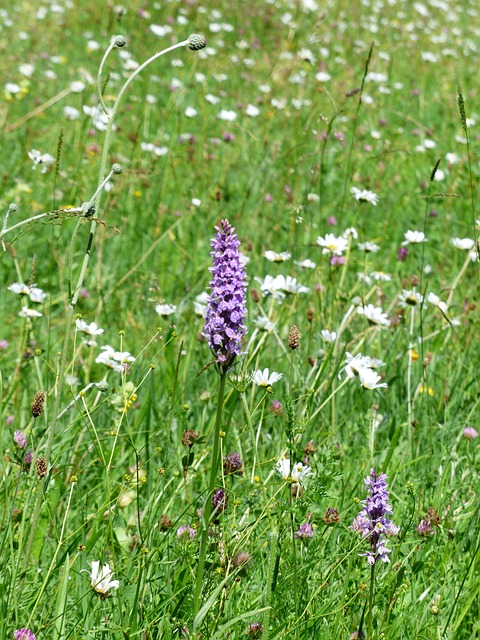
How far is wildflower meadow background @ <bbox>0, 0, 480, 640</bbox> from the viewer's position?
1.42 meters

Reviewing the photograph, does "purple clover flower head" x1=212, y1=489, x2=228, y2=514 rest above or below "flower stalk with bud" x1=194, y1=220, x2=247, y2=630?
below

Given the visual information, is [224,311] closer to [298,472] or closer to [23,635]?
[298,472]

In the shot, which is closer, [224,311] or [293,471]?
[224,311]

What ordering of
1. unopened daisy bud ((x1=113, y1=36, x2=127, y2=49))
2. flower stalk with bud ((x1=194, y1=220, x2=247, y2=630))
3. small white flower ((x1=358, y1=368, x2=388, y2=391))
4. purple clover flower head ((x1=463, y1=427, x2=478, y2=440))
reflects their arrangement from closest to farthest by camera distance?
flower stalk with bud ((x1=194, y1=220, x2=247, y2=630)) < unopened daisy bud ((x1=113, y1=36, x2=127, y2=49)) < small white flower ((x1=358, y1=368, x2=388, y2=391)) < purple clover flower head ((x1=463, y1=427, x2=478, y2=440))

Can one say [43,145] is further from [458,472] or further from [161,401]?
[458,472]

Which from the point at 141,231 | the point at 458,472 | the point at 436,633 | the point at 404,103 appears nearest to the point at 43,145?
the point at 141,231

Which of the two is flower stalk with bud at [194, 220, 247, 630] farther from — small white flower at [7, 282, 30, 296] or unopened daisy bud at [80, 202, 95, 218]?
small white flower at [7, 282, 30, 296]

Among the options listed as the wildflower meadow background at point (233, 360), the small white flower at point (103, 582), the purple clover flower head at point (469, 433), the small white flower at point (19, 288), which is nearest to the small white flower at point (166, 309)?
the wildflower meadow background at point (233, 360)

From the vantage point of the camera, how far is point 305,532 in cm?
163

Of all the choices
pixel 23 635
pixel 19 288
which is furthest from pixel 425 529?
pixel 19 288

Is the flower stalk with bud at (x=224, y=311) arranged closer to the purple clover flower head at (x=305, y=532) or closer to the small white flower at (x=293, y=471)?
the small white flower at (x=293, y=471)

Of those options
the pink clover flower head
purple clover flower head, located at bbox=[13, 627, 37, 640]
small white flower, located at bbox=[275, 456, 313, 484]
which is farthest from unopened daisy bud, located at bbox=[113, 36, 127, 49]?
purple clover flower head, located at bbox=[13, 627, 37, 640]

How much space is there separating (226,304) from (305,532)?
0.64 m

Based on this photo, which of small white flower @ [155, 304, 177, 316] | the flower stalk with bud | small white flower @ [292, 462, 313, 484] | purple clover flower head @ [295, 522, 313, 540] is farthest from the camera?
small white flower @ [155, 304, 177, 316]
